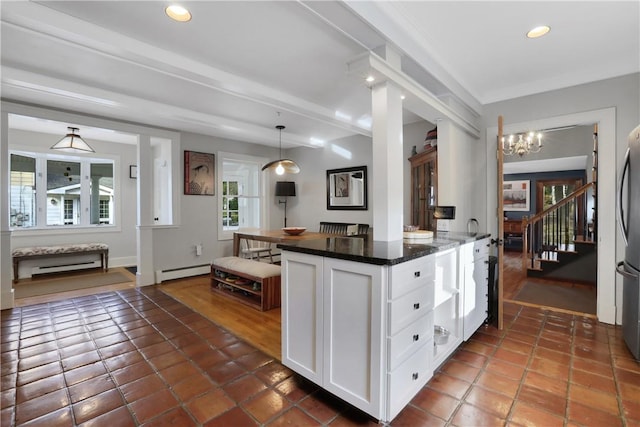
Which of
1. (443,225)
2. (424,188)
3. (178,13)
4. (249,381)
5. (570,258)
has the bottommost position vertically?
(249,381)

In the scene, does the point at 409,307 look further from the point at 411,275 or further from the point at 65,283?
the point at 65,283

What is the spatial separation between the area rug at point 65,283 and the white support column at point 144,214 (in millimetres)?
557

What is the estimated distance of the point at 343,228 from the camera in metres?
5.29

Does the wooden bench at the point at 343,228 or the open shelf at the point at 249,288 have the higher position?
the wooden bench at the point at 343,228

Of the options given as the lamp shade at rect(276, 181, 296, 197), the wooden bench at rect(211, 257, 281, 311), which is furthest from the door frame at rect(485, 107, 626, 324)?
the lamp shade at rect(276, 181, 296, 197)

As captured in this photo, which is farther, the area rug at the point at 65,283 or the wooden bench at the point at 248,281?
the area rug at the point at 65,283

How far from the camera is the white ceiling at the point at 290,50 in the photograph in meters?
1.97

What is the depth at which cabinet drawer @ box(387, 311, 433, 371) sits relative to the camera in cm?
150

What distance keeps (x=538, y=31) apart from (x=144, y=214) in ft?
16.2

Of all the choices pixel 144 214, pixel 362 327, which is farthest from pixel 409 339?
pixel 144 214

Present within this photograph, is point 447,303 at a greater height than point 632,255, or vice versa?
point 632,255

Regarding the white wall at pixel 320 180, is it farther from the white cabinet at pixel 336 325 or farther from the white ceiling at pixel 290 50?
the white cabinet at pixel 336 325

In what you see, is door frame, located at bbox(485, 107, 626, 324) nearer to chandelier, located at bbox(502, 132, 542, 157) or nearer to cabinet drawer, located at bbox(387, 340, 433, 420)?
chandelier, located at bbox(502, 132, 542, 157)

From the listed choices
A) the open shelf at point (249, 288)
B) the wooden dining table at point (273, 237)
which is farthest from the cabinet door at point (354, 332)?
the wooden dining table at point (273, 237)
